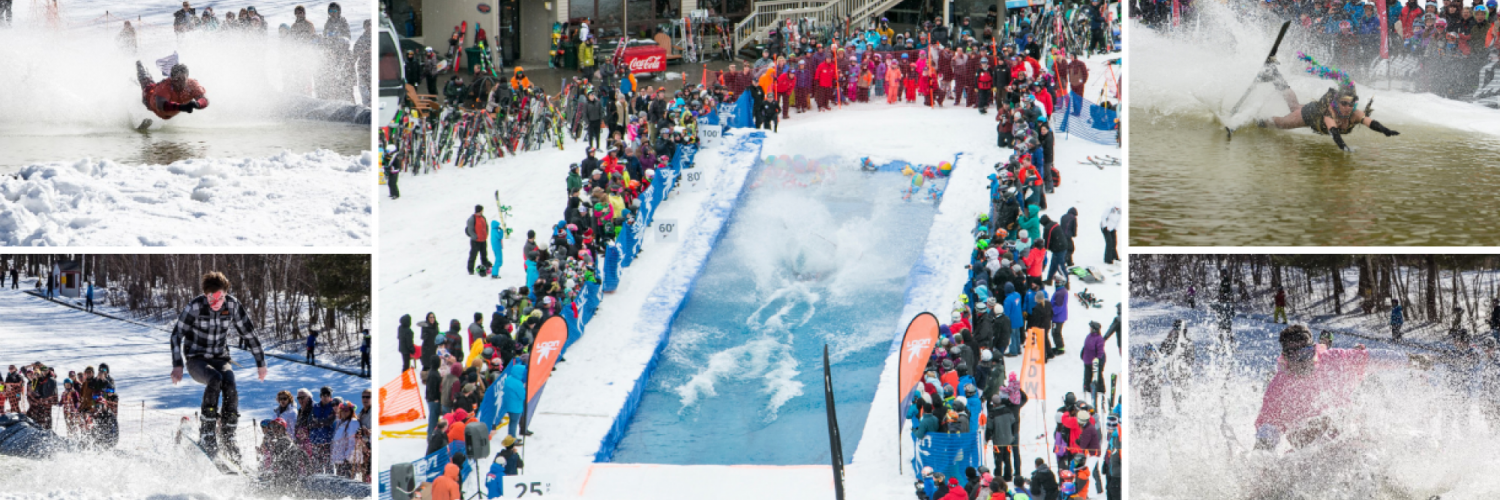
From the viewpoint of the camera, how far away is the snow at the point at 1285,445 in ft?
42.8

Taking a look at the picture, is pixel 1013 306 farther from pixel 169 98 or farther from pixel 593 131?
pixel 593 131

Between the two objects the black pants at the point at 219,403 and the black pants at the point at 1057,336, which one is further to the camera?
the black pants at the point at 1057,336

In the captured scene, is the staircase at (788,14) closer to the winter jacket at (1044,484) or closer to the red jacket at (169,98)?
the red jacket at (169,98)

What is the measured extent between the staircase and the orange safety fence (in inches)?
739

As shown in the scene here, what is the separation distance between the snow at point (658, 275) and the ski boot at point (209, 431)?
195 centimetres

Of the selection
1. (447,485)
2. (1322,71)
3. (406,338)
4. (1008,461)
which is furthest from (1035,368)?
(1322,71)

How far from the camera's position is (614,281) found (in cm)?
1669

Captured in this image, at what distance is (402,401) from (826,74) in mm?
11869

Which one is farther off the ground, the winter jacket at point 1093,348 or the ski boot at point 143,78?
the ski boot at point 143,78

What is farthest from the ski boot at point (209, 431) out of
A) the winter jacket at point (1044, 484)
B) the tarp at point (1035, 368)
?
the tarp at point (1035, 368)

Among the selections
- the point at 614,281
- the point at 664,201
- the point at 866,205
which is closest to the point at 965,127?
the point at 866,205

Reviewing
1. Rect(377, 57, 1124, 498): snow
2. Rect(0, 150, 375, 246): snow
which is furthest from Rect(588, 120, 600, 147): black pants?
Rect(0, 150, 375, 246): snow

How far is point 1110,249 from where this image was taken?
1706cm

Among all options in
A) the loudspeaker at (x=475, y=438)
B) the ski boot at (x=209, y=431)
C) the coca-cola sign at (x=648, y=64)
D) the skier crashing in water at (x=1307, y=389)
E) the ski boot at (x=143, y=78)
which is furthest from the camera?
the coca-cola sign at (x=648, y=64)
